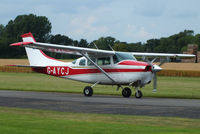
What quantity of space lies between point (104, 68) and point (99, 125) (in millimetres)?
12143

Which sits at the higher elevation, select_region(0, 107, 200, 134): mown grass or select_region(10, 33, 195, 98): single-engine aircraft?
select_region(10, 33, 195, 98): single-engine aircraft

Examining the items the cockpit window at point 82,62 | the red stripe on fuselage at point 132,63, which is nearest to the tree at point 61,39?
the cockpit window at point 82,62

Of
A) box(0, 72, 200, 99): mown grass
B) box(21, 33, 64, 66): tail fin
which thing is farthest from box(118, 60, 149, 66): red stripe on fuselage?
box(21, 33, 64, 66): tail fin

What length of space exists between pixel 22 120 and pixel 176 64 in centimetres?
5562

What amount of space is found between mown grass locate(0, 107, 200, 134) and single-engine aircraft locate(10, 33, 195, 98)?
26.5 feet

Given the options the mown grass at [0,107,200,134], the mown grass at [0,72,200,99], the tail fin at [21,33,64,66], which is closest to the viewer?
the mown grass at [0,107,200,134]

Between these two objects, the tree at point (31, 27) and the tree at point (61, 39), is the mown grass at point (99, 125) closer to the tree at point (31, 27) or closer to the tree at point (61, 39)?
the tree at point (61, 39)

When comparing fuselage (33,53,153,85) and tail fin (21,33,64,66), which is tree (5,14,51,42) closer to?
tail fin (21,33,64,66)

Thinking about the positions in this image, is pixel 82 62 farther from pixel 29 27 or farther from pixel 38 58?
pixel 29 27

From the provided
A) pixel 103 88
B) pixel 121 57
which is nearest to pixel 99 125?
pixel 121 57

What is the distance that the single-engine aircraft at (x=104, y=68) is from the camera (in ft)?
71.5

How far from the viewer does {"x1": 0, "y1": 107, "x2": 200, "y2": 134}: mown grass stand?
1012cm

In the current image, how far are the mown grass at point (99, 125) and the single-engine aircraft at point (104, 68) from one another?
8091 mm

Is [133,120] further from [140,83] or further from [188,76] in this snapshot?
[188,76]
